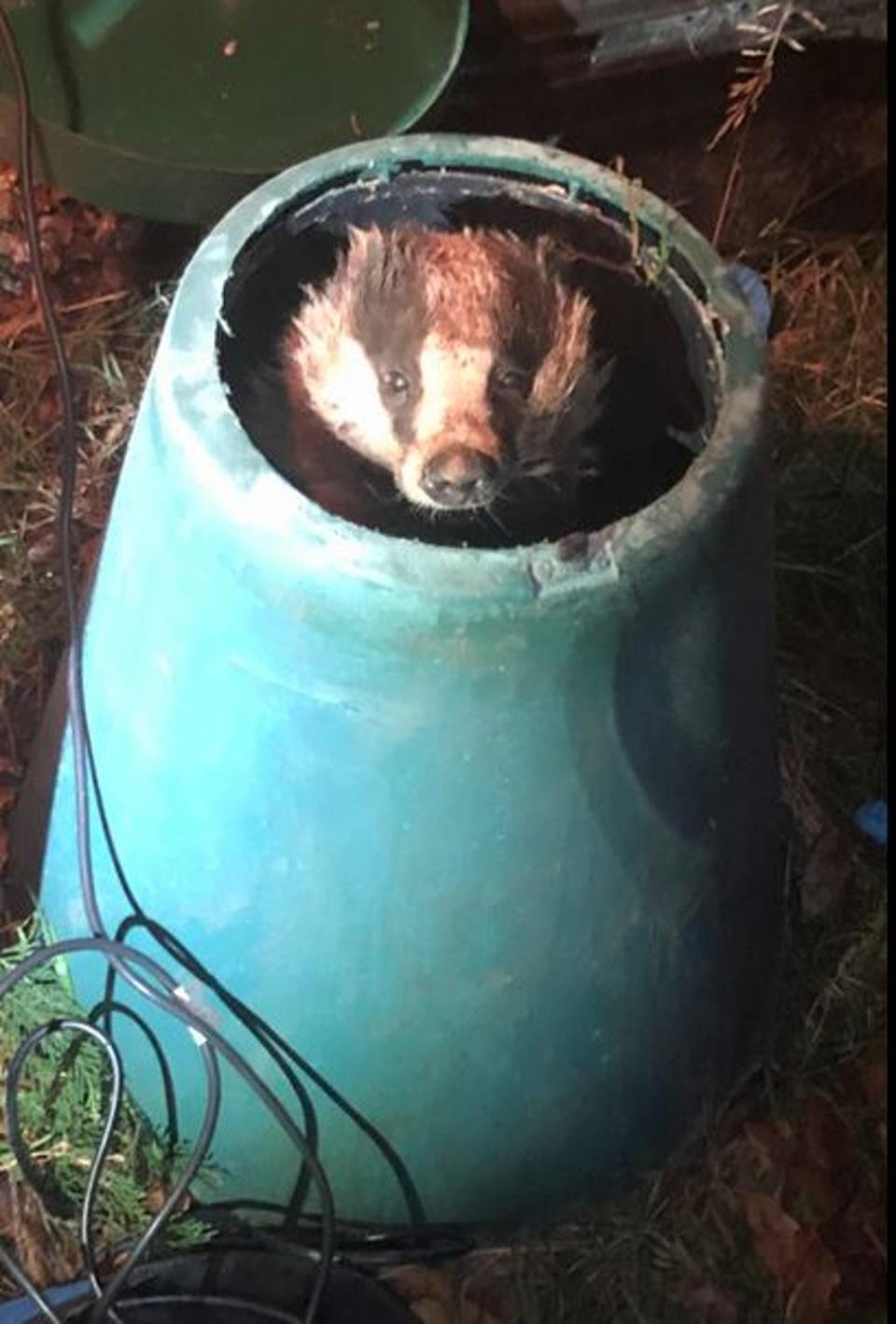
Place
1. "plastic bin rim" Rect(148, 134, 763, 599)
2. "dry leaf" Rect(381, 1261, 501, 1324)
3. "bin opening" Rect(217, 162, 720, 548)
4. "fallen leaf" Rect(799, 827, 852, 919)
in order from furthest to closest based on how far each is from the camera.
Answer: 1. "fallen leaf" Rect(799, 827, 852, 919)
2. "dry leaf" Rect(381, 1261, 501, 1324)
3. "bin opening" Rect(217, 162, 720, 548)
4. "plastic bin rim" Rect(148, 134, 763, 599)

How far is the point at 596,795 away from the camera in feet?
3.35

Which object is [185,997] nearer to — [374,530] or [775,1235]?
[374,530]

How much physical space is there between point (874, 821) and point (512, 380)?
636 millimetres

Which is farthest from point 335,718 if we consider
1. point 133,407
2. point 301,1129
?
point 133,407

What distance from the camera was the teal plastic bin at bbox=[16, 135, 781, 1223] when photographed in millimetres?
950

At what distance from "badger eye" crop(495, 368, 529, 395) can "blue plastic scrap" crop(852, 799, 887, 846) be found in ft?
2.05

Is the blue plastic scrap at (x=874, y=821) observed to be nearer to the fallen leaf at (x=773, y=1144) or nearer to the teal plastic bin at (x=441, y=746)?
the fallen leaf at (x=773, y=1144)

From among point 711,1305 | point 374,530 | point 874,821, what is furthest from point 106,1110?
point 874,821

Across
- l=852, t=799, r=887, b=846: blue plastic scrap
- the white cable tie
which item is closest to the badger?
the white cable tie

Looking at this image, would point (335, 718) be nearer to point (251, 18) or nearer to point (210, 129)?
point (210, 129)

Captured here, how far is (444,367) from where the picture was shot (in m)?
1.20

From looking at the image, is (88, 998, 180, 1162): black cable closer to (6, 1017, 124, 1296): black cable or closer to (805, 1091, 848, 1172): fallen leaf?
(6, 1017, 124, 1296): black cable

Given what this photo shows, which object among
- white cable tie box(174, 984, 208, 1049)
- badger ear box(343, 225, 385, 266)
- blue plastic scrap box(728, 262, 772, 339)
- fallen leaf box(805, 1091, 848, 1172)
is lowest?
fallen leaf box(805, 1091, 848, 1172)

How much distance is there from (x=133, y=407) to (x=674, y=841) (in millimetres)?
893
